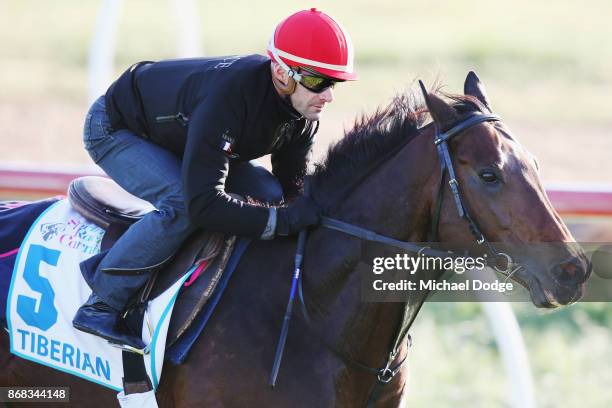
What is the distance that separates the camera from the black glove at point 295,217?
154 inches

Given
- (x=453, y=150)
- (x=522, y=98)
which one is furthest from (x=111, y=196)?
(x=522, y=98)

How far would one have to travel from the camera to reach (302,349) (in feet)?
12.7

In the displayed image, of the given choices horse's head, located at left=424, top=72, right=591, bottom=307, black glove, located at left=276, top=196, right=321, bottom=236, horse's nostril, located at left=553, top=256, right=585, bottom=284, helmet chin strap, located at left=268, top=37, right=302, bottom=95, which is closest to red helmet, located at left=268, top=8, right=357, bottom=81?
helmet chin strap, located at left=268, top=37, right=302, bottom=95

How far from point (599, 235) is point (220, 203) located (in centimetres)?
450

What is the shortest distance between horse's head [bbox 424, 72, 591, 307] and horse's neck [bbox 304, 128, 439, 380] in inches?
5.6

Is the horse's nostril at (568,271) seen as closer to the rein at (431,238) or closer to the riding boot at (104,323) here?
the rein at (431,238)

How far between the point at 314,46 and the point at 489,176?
2.90 feet

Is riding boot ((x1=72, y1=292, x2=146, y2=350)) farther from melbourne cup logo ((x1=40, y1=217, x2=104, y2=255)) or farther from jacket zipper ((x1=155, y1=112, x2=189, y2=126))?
jacket zipper ((x1=155, y1=112, x2=189, y2=126))

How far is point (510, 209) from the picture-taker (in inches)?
139

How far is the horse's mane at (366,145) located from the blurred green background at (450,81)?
8.1 inches

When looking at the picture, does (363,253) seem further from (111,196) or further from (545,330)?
(545,330)

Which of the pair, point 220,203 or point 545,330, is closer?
point 220,203

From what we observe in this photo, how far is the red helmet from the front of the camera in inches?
151

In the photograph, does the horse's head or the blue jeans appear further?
the blue jeans
